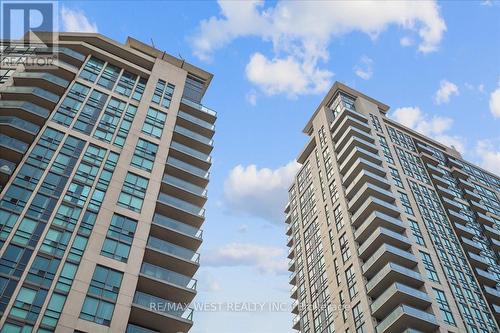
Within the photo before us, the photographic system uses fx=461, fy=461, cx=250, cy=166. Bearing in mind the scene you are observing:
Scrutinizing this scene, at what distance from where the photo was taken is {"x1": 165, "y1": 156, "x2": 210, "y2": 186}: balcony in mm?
42781

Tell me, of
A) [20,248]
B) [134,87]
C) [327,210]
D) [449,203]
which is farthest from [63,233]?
[449,203]

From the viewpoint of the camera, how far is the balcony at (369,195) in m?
53.3

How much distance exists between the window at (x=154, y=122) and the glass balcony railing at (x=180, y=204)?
6.59 meters

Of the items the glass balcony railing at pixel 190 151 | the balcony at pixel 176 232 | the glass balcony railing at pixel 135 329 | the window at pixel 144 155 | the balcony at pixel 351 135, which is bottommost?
the glass balcony railing at pixel 135 329

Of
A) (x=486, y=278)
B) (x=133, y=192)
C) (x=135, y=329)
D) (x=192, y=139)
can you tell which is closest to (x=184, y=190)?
(x=133, y=192)

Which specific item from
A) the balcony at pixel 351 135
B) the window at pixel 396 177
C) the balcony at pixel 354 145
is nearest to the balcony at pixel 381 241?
the window at pixel 396 177

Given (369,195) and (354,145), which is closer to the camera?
(369,195)

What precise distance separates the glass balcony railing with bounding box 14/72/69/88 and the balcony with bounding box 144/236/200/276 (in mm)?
17501

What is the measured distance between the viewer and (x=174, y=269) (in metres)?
37.8

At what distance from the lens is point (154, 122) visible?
147 ft

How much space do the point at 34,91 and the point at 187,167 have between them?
48.9ft

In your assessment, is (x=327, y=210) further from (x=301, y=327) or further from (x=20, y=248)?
(x=20, y=248)

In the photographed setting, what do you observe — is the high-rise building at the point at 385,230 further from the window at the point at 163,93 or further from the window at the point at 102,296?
the window at the point at 102,296

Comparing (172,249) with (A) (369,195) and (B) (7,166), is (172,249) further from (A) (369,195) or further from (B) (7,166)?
(A) (369,195)
